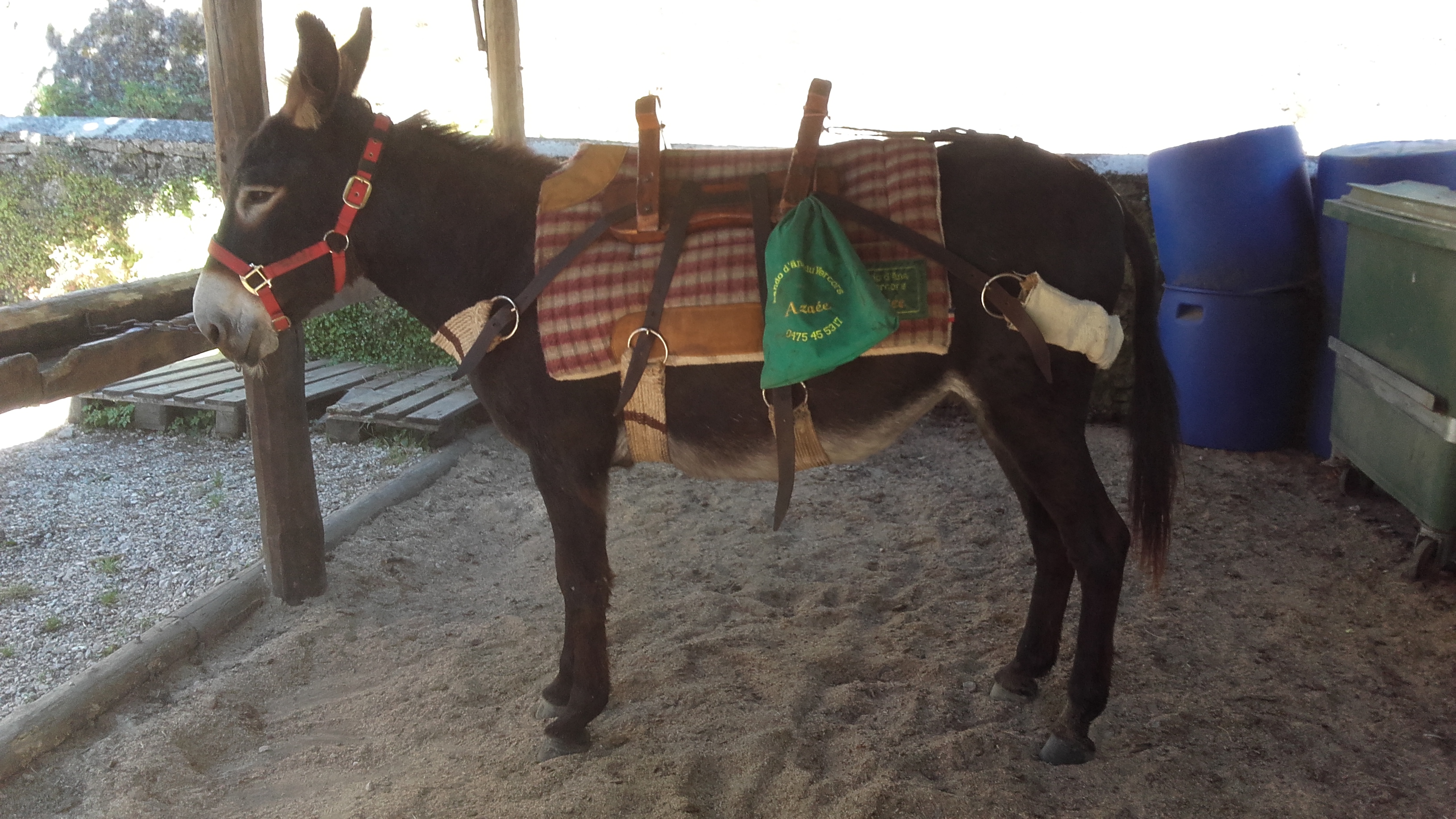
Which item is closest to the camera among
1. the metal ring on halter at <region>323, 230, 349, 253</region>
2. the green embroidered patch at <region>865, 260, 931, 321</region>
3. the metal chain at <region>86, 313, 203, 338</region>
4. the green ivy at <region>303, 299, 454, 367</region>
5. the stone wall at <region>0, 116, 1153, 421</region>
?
the green embroidered patch at <region>865, 260, 931, 321</region>

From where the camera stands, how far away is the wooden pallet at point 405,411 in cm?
500

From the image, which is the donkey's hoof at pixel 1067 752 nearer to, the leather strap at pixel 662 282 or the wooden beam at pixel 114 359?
the leather strap at pixel 662 282

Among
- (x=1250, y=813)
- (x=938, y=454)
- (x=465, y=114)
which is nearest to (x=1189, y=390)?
(x=938, y=454)

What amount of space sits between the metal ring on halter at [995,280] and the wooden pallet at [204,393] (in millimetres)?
3991

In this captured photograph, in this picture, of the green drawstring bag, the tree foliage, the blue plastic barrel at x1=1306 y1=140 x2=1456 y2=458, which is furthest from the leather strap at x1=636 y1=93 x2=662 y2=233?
the tree foliage

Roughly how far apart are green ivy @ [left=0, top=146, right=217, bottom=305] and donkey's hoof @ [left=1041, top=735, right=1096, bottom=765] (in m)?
7.22

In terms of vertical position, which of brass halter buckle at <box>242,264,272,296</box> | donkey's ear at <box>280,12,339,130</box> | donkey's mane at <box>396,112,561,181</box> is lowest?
brass halter buckle at <box>242,264,272,296</box>

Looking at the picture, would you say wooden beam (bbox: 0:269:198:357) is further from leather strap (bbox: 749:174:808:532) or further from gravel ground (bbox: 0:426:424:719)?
leather strap (bbox: 749:174:808:532)

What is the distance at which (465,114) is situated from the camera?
30.0 ft

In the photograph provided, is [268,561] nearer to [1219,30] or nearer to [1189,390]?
[1189,390]

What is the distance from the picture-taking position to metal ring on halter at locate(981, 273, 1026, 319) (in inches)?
86.1

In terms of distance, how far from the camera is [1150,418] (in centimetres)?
254

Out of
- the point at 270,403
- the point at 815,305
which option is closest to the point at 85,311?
the point at 270,403

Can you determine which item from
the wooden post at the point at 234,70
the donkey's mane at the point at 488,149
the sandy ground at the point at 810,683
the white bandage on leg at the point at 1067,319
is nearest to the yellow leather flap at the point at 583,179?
the donkey's mane at the point at 488,149
